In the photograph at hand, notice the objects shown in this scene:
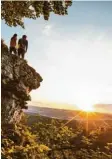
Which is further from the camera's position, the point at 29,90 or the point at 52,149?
the point at 29,90

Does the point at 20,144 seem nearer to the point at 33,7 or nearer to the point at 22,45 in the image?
the point at 22,45

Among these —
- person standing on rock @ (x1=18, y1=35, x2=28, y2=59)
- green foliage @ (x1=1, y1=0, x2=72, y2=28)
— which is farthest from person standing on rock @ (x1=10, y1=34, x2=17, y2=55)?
green foliage @ (x1=1, y1=0, x2=72, y2=28)

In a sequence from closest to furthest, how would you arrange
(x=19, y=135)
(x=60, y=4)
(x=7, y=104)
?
(x=60, y=4)
(x=19, y=135)
(x=7, y=104)

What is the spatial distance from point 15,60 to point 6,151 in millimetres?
2449

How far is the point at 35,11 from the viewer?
18.8 feet

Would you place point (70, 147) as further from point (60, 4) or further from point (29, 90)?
point (60, 4)

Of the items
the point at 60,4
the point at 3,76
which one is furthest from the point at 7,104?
the point at 60,4

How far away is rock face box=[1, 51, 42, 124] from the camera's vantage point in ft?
24.6

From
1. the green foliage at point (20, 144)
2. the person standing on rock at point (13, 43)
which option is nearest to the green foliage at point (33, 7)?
the person standing on rock at point (13, 43)

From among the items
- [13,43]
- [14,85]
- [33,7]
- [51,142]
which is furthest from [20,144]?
[33,7]

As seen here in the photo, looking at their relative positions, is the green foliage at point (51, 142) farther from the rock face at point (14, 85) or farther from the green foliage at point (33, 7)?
the green foliage at point (33, 7)

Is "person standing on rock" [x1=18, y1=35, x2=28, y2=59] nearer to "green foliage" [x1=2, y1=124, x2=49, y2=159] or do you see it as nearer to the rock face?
the rock face

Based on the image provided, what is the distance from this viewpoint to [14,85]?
7.80m

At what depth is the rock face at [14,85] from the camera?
24.6 ft
